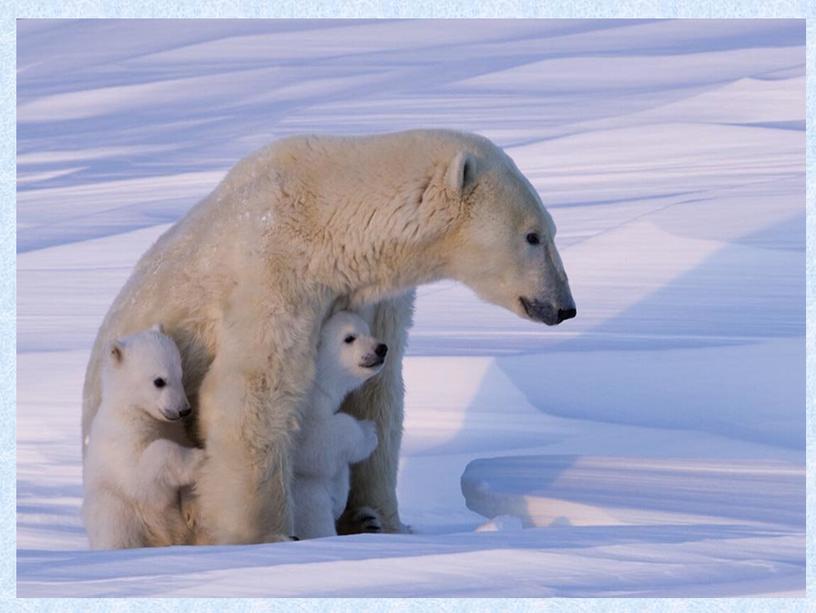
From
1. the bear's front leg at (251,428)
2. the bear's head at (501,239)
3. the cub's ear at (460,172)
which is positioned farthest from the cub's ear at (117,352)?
the cub's ear at (460,172)

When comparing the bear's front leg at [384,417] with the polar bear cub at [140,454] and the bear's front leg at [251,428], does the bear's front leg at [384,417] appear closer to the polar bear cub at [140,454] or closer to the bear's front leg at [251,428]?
the bear's front leg at [251,428]

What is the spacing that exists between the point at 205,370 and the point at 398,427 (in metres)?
1.16

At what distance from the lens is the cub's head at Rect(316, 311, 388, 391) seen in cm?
747

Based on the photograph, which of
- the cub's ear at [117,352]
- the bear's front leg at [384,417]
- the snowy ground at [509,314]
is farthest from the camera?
the bear's front leg at [384,417]

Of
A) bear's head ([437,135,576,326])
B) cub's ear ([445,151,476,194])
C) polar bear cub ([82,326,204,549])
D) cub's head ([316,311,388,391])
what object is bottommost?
polar bear cub ([82,326,204,549])

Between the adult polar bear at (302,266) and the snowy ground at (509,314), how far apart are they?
1.52ft

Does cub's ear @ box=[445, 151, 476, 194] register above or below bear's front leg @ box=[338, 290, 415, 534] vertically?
above

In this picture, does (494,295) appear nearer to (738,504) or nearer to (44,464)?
(738,504)

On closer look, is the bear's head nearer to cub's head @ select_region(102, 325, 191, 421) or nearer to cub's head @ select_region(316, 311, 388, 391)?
cub's head @ select_region(316, 311, 388, 391)

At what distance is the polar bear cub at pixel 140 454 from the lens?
725cm

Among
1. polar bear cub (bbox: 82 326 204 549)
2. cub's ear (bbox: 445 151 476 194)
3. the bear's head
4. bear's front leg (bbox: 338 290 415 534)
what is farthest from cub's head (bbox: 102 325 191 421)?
cub's ear (bbox: 445 151 476 194)

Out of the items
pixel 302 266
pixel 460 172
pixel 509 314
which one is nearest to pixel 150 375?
pixel 302 266

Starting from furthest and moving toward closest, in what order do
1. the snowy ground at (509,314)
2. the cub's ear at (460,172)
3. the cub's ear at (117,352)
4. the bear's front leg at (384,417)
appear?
the bear's front leg at (384,417)
the cub's ear at (117,352)
the cub's ear at (460,172)
the snowy ground at (509,314)

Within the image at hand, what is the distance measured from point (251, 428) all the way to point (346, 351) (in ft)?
1.76
